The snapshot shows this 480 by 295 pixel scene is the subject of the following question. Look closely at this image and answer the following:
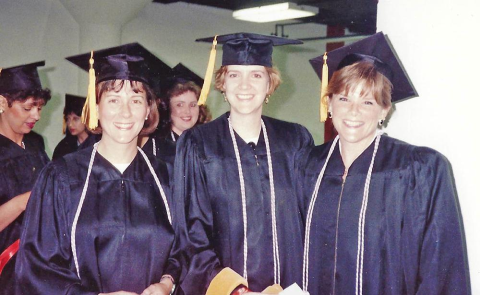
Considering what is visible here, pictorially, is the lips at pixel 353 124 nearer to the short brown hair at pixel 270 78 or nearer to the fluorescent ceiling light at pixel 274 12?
the short brown hair at pixel 270 78

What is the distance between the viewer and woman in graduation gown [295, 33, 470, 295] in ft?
6.77

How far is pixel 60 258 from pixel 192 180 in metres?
0.67

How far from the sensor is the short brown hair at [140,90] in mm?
2396

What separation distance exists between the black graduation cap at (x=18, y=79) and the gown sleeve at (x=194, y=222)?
60.8 inches

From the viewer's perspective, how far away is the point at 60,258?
85.8 inches

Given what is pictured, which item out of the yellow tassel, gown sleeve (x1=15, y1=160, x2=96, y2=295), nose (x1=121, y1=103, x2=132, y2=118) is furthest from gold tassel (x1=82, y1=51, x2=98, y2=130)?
the yellow tassel

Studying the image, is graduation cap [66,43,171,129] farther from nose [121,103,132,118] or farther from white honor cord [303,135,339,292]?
Result: white honor cord [303,135,339,292]

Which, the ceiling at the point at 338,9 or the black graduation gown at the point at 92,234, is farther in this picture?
the ceiling at the point at 338,9

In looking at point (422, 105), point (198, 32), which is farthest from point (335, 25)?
point (422, 105)

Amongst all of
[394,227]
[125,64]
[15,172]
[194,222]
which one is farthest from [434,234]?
[15,172]

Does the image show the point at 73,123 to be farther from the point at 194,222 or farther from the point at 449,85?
the point at 449,85

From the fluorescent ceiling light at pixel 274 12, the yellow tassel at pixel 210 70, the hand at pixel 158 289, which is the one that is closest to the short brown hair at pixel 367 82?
the yellow tassel at pixel 210 70

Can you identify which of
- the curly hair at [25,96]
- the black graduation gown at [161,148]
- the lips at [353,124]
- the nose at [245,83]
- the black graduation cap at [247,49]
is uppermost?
the black graduation cap at [247,49]

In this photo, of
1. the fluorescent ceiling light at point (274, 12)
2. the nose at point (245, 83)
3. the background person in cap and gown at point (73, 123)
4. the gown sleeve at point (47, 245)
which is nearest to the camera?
the gown sleeve at point (47, 245)
